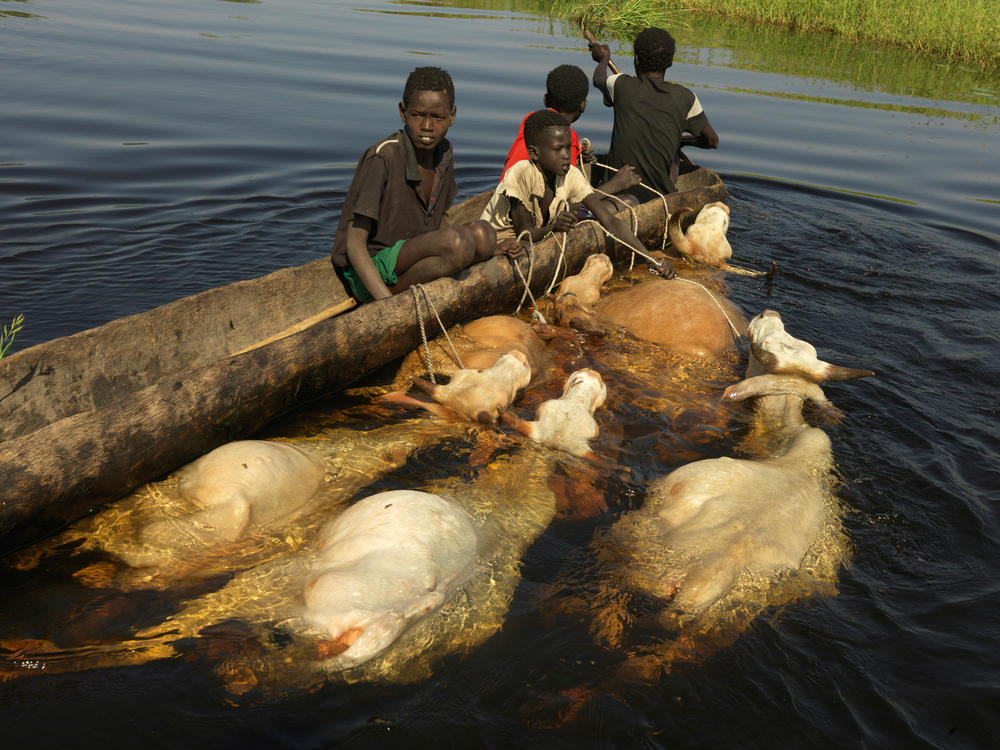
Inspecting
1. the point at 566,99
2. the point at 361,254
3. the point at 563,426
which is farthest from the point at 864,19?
the point at 563,426

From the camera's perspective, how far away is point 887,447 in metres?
4.81

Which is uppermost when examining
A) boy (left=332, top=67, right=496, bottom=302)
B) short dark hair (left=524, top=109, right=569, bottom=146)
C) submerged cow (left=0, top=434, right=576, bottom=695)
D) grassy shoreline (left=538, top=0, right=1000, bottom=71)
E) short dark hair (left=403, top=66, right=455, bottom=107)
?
grassy shoreline (left=538, top=0, right=1000, bottom=71)

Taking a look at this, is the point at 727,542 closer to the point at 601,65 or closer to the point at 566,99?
the point at 566,99

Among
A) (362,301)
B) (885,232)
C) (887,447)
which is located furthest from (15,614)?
(885,232)

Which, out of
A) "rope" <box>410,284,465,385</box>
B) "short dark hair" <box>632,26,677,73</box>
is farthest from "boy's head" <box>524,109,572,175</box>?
"short dark hair" <box>632,26,677,73</box>

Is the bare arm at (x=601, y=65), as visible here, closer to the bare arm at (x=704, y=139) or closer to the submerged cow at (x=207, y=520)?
the bare arm at (x=704, y=139)

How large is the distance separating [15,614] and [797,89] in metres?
16.1

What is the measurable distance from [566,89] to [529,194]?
123 cm

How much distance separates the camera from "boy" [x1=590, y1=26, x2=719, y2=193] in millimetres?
8102

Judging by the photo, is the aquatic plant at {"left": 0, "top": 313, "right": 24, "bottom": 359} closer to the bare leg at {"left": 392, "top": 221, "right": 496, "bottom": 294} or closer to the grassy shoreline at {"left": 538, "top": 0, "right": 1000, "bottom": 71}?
the bare leg at {"left": 392, "top": 221, "right": 496, "bottom": 294}

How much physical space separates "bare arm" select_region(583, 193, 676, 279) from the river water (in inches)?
37.6

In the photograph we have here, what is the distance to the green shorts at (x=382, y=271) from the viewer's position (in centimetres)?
580

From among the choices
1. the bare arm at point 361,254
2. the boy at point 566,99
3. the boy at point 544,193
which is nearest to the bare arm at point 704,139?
the boy at point 566,99

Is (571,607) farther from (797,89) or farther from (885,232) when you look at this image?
(797,89)
